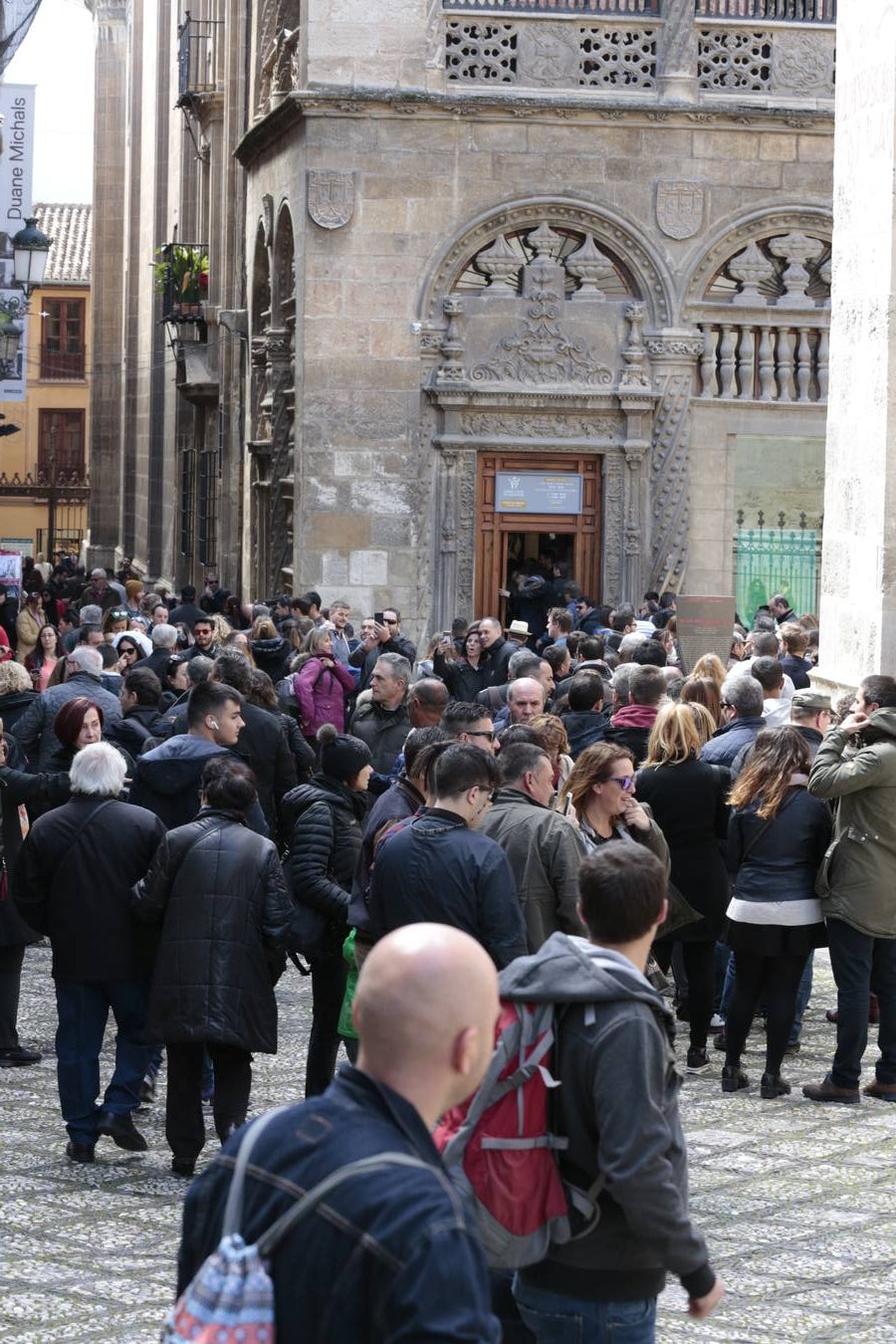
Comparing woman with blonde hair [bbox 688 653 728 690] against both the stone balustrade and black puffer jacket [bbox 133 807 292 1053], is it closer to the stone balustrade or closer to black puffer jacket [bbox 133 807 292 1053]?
black puffer jacket [bbox 133 807 292 1053]

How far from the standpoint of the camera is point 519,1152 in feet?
13.6

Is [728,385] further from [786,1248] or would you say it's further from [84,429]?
[84,429]

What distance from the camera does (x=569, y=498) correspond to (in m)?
22.4

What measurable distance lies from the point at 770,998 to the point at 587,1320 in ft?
15.2

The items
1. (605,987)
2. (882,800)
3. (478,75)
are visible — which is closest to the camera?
(605,987)

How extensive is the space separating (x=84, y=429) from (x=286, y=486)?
156 feet

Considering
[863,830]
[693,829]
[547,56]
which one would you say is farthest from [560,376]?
[863,830]

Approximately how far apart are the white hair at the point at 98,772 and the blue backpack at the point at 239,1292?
16.3ft

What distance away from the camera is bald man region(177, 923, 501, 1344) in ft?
8.96

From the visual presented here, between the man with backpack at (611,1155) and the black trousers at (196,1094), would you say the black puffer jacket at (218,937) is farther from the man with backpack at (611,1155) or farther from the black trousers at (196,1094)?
the man with backpack at (611,1155)

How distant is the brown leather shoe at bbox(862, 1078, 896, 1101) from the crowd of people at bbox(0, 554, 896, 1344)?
0.05 feet

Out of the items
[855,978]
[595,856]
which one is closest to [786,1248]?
[855,978]

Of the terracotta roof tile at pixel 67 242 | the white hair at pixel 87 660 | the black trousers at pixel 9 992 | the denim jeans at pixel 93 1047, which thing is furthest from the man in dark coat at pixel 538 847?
the terracotta roof tile at pixel 67 242

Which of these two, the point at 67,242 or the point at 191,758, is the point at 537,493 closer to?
the point at 191,758
